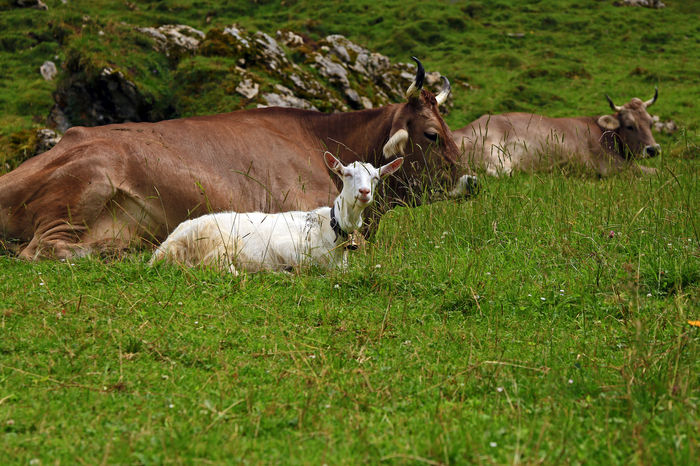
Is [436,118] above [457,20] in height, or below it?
above

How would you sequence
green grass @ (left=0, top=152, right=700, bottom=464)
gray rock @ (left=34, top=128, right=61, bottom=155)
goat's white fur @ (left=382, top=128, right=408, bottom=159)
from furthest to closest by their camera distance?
gray rock @ (left=34, top=128, right=61, bottom=155) → goat's white fur @ (left=382, top=128, right=408, bottom=159) → green grass @ (left=0, top=152, right=700, bottom=464)

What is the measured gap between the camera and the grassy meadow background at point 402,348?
2.89m

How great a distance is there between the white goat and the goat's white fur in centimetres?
231

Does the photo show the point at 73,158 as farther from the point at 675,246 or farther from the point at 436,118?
the point at 675,246

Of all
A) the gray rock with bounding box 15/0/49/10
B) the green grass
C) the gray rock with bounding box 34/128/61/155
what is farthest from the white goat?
the gray rock with bounding box 15/0/49/10

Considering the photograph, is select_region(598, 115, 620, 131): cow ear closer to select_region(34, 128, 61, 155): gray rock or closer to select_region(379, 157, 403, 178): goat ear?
select_region(379, 157, 403, 178): goat ear

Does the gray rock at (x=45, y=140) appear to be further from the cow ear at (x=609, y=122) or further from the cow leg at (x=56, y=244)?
the cow ear at (x=609, y=122)

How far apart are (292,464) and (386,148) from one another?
6.54 metres

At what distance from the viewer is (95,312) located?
14.8ft

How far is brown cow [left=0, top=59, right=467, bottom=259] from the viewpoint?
6.86 m

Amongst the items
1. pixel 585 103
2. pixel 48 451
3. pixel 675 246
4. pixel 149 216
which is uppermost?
pixel 48 451

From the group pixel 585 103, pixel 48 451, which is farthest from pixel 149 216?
pixel 585 103

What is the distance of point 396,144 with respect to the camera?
8.91 m

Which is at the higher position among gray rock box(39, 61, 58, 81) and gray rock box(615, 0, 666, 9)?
gray rock box(615, 0, 666, 9)
